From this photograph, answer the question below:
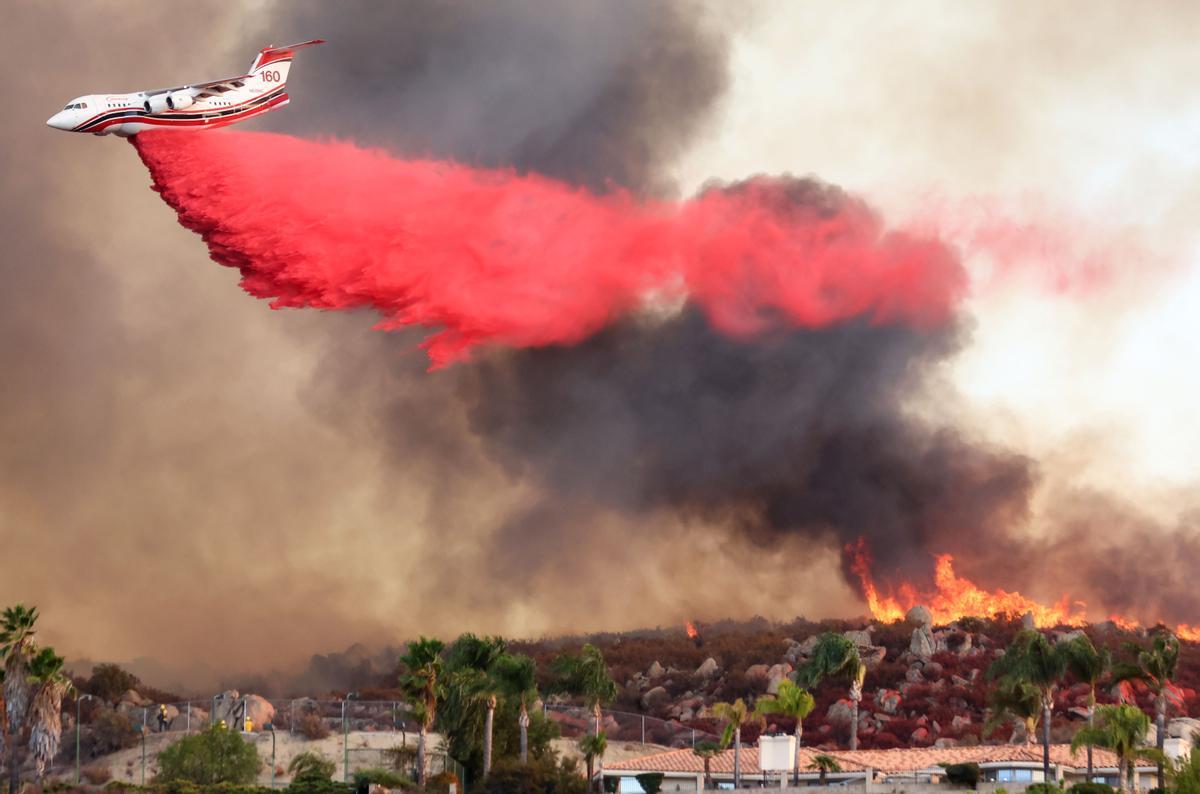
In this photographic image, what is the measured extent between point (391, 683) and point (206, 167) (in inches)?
2619

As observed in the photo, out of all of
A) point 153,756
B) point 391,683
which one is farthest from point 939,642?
point 153,756

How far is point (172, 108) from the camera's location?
3241 inches

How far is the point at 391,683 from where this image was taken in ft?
458

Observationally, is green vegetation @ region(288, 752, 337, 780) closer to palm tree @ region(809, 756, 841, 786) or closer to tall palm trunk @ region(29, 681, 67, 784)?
tall palm trunk @ region(29, 681, 67, 784)

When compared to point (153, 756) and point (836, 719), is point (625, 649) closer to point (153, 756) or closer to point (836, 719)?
point (836, 719)

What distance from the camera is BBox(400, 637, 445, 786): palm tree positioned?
3145 inches

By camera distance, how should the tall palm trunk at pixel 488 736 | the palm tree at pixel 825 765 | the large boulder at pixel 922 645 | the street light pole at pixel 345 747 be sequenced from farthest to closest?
1. the large boulder at pixel 922 645
2. the street light pole at pixel 345 747
3. the tall palm trunk at pixel 488 736
4. the palm tree at pixel 825 765

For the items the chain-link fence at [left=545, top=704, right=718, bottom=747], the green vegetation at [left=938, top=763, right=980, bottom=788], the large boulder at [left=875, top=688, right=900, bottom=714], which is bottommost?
the green vegetation at [left=938, top=763, right=980, bottom=788]

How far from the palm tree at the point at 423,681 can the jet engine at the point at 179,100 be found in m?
29.9

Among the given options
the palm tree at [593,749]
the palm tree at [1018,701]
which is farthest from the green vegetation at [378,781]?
the palm tree at [1018,701]

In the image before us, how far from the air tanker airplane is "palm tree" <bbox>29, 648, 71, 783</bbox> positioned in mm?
26321

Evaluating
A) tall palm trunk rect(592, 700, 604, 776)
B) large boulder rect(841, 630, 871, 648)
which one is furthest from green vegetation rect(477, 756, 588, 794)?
large boulder rect(841, 630, 871, 648)

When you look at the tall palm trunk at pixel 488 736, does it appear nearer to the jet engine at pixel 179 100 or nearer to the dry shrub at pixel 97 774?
the dry shrub at pixel 97 774

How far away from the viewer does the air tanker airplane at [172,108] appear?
3172 inches
